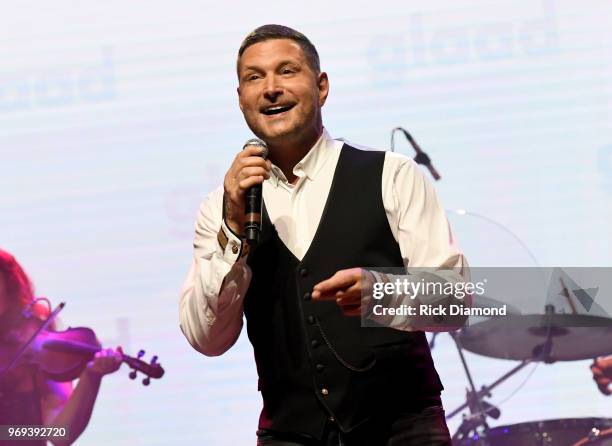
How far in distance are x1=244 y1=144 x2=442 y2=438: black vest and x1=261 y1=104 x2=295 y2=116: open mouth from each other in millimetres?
191

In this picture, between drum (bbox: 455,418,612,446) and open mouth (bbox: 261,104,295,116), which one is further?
drum (bbox: 455,418,612,446)

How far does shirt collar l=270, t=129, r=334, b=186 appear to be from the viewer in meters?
1.93

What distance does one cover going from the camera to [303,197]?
1.91 metres

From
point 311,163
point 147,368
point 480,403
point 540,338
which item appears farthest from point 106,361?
point 311,163

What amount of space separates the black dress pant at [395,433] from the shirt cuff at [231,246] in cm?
35

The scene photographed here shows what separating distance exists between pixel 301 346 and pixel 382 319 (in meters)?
0.17

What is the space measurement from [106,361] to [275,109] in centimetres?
161

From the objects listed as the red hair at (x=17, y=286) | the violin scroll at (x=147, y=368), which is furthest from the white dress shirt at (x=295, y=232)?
the red hair at (x=17, y=286)

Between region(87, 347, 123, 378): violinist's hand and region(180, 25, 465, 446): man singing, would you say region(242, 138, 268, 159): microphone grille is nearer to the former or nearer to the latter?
region(180, 25, 465, 446): man singing

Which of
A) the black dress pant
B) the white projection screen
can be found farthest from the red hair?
the black dress pant

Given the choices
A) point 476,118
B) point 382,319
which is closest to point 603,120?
point 476,118

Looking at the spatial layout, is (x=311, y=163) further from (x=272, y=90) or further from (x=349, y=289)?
(x=349, y=289)

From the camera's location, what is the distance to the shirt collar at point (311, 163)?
1934 mm

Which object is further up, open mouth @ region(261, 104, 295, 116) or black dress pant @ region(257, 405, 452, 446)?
open mouth @ region(261, 104, 295, 116)
